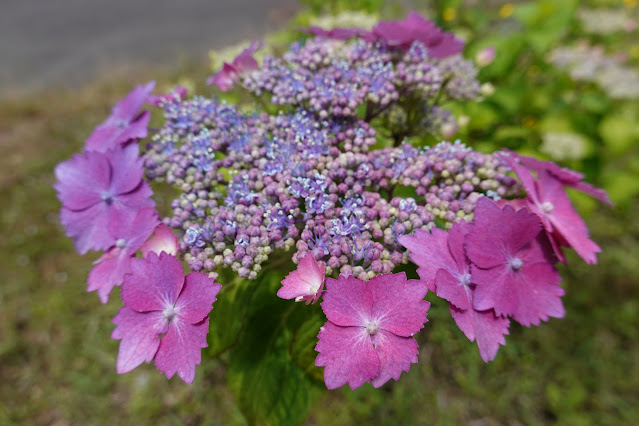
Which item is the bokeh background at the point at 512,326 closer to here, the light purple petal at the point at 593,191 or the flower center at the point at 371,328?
the light purple petal at the point at 593,191

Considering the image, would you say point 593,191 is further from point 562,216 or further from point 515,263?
point 515,263

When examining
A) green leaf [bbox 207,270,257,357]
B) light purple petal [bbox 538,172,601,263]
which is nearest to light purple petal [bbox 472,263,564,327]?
light purple petal [bbox 538,172,601,263]

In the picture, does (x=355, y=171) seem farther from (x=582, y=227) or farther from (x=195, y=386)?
(x=195, y=386)

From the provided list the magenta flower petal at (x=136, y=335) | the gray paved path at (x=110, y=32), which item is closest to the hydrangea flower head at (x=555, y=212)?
the magenta flower petal at (x=136, y=335)

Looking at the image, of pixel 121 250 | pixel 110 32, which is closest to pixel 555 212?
pixel 121 250

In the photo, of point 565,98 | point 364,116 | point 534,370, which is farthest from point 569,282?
point 364,116

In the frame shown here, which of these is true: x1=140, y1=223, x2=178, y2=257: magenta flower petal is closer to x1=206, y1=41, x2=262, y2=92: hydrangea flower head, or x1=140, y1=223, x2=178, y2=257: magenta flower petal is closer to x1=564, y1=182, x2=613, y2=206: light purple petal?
x1=206, y1=41, x2=262, y2=92: hydrangea flower head

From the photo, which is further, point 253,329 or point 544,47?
point 544,47

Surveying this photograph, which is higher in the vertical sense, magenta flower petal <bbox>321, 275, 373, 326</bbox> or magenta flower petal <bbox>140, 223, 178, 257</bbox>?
magenta flower petal <bbox>321, 275, 373, 326</bbox>
